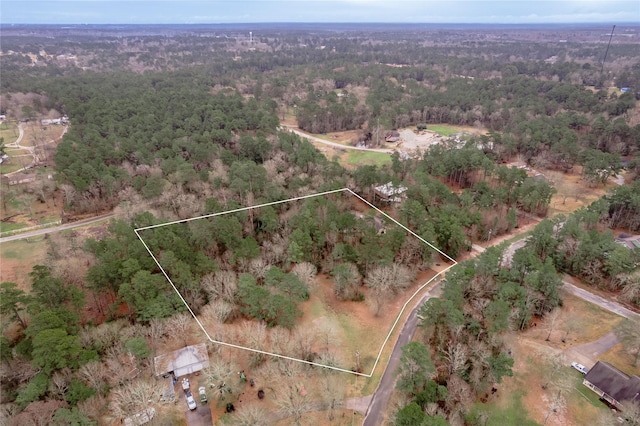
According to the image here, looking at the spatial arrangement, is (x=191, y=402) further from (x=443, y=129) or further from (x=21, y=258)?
(x=443, y=129)

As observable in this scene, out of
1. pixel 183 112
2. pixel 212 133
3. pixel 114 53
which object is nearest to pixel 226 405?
pixel 212 133

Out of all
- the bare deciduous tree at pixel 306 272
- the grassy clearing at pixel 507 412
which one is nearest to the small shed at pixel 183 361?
the bare deciduous tree at pixel 306 272

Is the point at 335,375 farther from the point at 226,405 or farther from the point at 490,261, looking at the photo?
the point at 490,261

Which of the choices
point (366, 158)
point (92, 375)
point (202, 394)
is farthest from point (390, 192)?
point (92, 375)

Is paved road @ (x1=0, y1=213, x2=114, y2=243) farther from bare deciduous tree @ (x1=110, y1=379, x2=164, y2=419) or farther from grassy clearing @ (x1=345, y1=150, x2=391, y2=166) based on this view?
grassy clearing @ (x1=345, y1=150, x2=391, y2=166)

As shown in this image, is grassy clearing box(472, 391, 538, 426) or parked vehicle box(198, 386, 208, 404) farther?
parked vehicle box(198, 386, 208, 404)

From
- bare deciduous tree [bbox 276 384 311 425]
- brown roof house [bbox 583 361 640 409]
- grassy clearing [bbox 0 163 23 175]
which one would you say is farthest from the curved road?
grassy clearing [bbox 0 163 23 175]
